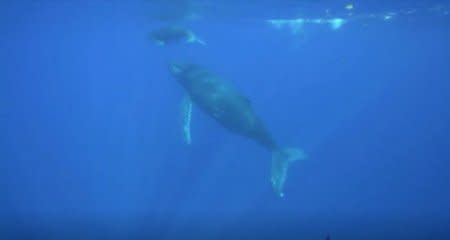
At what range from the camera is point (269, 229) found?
1914cm

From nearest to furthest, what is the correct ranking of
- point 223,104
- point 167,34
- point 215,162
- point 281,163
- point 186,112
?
point 223,104 < point 186,112 < point 281,163 < point 167,34 < point 215,162

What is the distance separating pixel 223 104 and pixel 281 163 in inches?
107

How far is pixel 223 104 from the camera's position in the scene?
547 inches

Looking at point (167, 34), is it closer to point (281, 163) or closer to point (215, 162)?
point (281, 163)

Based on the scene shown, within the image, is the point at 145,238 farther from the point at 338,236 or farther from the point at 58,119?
the point at 58,119

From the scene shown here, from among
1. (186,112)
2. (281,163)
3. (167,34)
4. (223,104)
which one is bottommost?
(281,163)

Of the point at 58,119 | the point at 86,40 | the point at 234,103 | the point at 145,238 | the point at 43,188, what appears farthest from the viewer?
the point at 58,119

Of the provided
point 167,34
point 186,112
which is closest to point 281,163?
point 186,112

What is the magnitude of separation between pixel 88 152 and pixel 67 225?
25.0 m

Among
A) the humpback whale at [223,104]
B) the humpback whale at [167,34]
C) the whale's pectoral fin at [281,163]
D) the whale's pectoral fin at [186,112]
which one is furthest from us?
the humpback whale at [167,34]

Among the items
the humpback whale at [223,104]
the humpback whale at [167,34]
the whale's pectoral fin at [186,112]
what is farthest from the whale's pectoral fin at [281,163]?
the humpback whale at [167,34]

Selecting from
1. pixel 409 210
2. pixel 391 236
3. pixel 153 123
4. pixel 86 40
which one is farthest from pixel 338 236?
pixel 86 40

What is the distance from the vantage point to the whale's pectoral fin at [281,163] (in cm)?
1509

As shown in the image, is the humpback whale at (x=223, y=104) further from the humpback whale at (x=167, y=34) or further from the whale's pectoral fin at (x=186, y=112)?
the humpback whale at (x=167, y=34)
